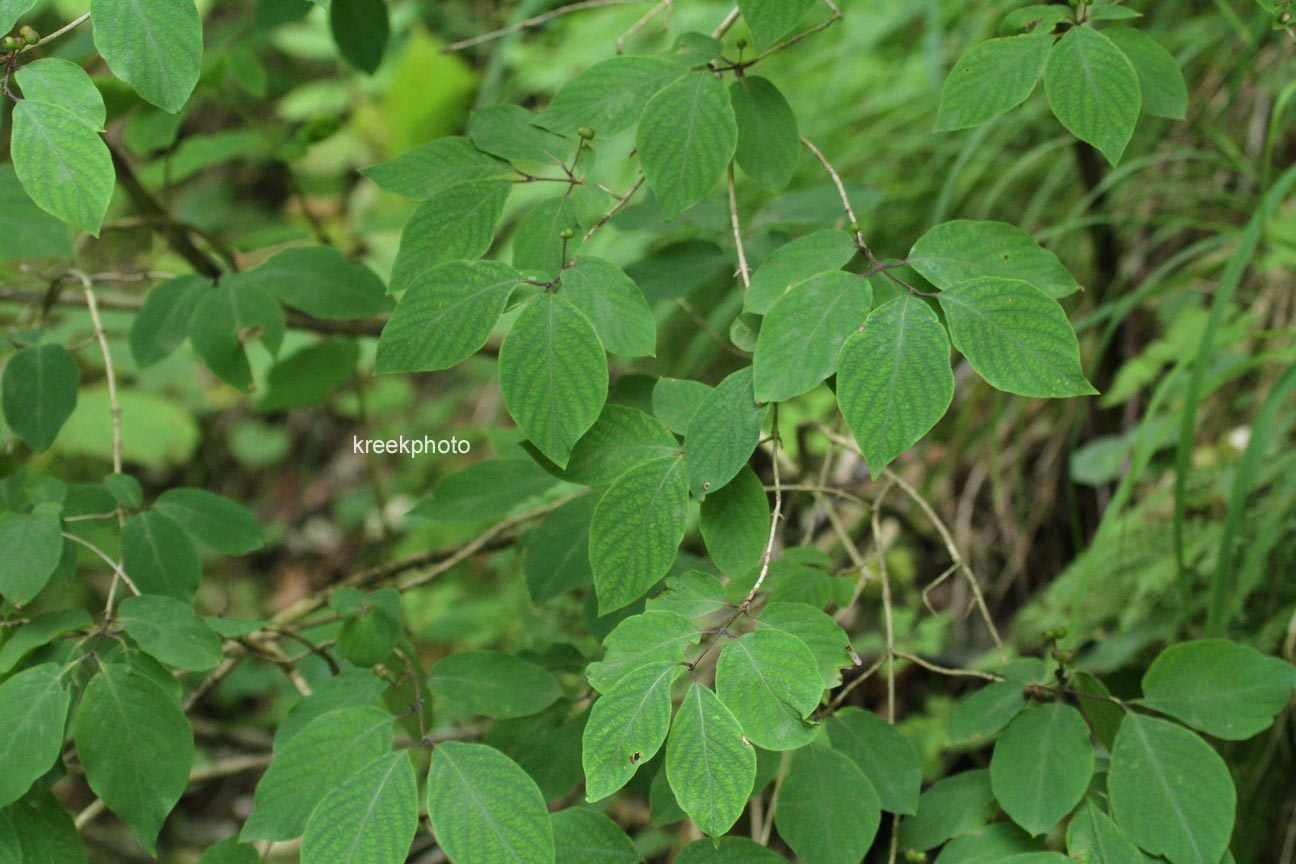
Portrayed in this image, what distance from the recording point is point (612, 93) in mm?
763

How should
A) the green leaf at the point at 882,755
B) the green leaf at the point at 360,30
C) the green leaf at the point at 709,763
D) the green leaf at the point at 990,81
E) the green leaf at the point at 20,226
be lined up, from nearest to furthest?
the green leaf at the point at 709,763 → the green leaf at the point at 990,81 → the green leaf at the point at 882,755 → the green leaf at the point at 20,226 → the green leaf at the point at 360,30

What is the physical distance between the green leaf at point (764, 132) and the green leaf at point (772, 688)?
0.37m

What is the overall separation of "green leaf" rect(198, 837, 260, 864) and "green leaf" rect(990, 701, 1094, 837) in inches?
20.7

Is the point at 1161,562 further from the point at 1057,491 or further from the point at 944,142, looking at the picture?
the point at 944,142

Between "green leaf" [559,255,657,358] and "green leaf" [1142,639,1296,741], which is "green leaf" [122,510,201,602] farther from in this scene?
"green leaf" [1142,639,1296,741]

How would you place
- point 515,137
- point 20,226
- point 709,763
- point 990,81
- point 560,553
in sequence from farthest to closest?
point 20,226
point 560,553
point 515,137
point 990,81
point 709,763

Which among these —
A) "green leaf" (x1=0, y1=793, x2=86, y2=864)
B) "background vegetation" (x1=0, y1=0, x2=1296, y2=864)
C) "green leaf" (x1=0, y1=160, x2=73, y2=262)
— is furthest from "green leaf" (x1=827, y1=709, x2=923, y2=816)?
"green leaf" (x1=0, y1=160, x2=73, y2=262)

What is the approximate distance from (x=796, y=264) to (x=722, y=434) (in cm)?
13

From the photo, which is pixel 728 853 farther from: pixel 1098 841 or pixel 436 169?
pixel 436 169

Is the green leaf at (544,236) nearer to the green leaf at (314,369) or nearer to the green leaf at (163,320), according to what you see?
the green leaf at (163,320)

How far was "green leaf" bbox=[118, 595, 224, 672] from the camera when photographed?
2.43 ft

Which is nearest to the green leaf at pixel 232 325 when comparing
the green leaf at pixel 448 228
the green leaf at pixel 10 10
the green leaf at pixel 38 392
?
the green leaf at pixel 38 392

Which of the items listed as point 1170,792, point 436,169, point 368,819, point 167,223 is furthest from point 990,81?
point 167,223

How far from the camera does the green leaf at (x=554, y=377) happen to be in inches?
26.2
